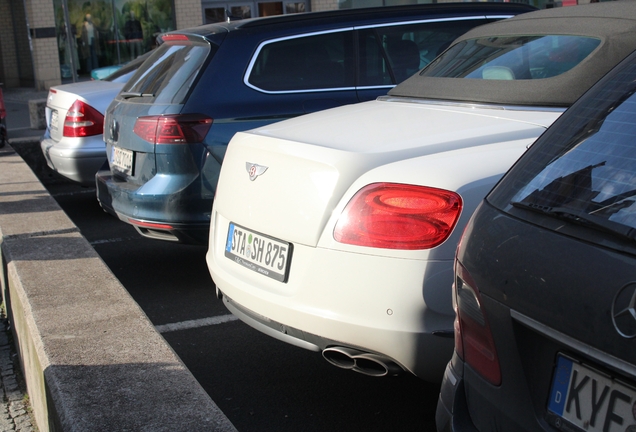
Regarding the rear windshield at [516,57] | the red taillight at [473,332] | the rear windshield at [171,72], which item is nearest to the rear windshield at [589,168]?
the red taillight at [473,332]

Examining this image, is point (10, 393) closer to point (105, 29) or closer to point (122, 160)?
point (122, 160)

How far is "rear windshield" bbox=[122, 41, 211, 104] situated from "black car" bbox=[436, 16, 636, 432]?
126 inches

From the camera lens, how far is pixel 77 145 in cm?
765

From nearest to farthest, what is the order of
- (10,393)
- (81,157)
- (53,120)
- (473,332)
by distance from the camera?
(473,332), (10,393), (81,157), (53,120)

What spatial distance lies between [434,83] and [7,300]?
284 centimetres

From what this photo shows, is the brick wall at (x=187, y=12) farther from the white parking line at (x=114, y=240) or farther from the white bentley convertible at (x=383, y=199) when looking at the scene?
the white bentley convertible at (x=383, y=199)

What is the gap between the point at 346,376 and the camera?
13.1 ft

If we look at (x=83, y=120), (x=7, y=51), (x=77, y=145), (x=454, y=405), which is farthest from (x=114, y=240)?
(x=7, y=51)

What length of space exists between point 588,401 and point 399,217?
1.26 meters

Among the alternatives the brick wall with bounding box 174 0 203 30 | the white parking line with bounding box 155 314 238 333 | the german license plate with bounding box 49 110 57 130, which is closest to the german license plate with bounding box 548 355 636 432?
the white parking line with bounding box 155 314 238 333

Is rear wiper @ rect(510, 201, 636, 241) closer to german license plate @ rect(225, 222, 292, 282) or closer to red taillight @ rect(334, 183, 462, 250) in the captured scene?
red taillight @ rect(334, 183, 462, 250)

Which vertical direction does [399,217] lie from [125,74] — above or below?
above

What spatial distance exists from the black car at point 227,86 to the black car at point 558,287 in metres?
2.93

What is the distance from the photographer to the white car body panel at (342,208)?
2829mm
